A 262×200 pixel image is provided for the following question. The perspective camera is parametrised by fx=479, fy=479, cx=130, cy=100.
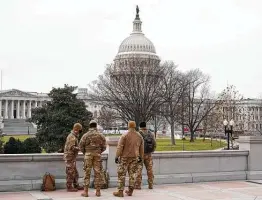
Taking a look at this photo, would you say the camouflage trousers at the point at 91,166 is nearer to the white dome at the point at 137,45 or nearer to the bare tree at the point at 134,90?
the bare tree at the point at 134,90

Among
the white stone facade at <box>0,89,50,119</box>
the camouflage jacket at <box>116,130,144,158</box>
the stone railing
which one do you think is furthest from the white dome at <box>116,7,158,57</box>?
the camouflage jacket at <box>116,130,144,158</box>

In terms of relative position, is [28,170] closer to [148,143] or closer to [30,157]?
[30,157]

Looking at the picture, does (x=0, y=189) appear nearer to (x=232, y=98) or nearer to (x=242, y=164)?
(x=242, y=164)

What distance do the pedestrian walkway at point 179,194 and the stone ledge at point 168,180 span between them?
0.36 m

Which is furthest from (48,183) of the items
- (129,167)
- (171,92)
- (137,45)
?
(137,45)

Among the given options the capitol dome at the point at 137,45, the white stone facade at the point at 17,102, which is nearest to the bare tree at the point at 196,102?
the capitol dome at the point at 137,45

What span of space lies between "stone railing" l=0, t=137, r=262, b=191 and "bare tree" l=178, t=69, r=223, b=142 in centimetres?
4318

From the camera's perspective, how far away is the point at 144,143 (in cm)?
1341

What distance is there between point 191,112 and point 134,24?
86636mm

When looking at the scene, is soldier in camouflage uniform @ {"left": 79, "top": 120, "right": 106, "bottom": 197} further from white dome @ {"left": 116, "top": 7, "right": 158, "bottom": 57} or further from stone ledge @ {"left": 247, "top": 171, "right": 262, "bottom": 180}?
white dome @ {"left": 116, "top": 7, "right": 158, "bottom": 57}

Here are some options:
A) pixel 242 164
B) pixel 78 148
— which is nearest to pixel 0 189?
pixel 78 148

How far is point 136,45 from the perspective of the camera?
442 feet

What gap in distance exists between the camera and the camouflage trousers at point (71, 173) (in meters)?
12.7

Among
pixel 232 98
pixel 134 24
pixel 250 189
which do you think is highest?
pixel 134 24
